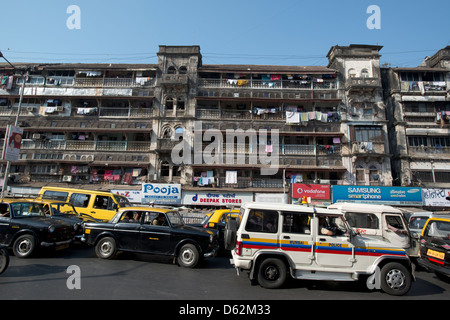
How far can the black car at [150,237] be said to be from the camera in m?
8.28

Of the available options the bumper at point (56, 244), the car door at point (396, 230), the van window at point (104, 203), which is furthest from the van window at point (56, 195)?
the car door at point (396, 230)

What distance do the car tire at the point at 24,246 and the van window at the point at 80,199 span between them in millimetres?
4506

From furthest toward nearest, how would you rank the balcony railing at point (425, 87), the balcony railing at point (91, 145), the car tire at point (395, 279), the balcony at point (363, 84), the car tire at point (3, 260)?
the balcony railing at point (425, 87), the balcony railing at point (91, 145), the balcony at point (363, 84), the car tire at point (395, 279), the car tire at point (3, 260)

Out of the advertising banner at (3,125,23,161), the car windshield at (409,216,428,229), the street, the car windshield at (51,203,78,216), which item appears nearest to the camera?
the street

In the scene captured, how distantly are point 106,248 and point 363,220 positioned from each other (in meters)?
9.63

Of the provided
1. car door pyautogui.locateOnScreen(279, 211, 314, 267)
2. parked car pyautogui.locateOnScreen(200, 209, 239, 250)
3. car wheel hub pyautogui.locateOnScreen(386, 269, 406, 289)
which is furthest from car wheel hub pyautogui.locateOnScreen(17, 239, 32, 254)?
car wheel hub pyautogui.locateOnScreen(386, 269, 406, 289)

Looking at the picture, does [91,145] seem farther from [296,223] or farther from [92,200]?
[296,223]

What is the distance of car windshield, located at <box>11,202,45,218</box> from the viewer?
8.82 m

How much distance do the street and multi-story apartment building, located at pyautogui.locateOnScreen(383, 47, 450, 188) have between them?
21883 mm

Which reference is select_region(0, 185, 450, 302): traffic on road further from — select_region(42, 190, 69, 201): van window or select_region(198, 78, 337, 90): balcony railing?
select_region(198, 78, 337, 90): balcony railing

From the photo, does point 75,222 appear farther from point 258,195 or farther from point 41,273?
point 258,195

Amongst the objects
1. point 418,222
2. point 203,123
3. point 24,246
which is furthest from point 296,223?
A: point 203,123

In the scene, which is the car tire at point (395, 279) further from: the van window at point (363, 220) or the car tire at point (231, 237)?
the car tire at point (231, 237)

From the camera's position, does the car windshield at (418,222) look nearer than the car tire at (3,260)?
No
